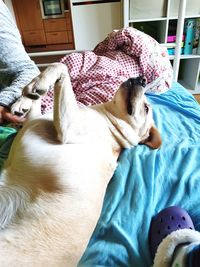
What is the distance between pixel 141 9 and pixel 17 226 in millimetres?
2494

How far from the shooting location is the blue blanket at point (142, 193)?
2.48 feet

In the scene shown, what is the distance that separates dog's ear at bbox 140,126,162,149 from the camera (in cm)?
113

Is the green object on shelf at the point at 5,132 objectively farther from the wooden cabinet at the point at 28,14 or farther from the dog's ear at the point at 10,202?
the wooden cabinet at the point at 28,14

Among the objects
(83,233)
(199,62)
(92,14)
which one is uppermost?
(92,14)

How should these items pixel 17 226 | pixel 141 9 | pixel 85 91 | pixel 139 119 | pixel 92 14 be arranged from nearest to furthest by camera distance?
pixel 17 226
pixel 139 119
pixel 85 91
pixel 141 9
pixel 92 14

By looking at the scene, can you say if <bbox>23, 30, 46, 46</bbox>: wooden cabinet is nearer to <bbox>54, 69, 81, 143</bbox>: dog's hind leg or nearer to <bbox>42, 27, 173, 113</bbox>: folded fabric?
<bbox>42, 27, 173, 113</bbox>: folded fabric

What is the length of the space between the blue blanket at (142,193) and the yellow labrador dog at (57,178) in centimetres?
6

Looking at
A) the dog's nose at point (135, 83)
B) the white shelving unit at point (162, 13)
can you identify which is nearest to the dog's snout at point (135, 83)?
the dog's nose at point (135, 83)

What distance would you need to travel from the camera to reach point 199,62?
2.82 meters

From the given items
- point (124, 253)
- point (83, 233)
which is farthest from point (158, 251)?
point (83, 233)

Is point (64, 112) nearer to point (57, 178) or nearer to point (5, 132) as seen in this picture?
point (57, 178)

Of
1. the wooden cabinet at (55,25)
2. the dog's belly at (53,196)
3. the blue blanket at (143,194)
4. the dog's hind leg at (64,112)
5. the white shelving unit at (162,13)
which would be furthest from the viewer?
the wooden cabinet at (55,25)

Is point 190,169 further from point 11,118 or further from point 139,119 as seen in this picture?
point 11,118

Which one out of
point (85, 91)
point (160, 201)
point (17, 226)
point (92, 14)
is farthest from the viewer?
point (92, 14)
